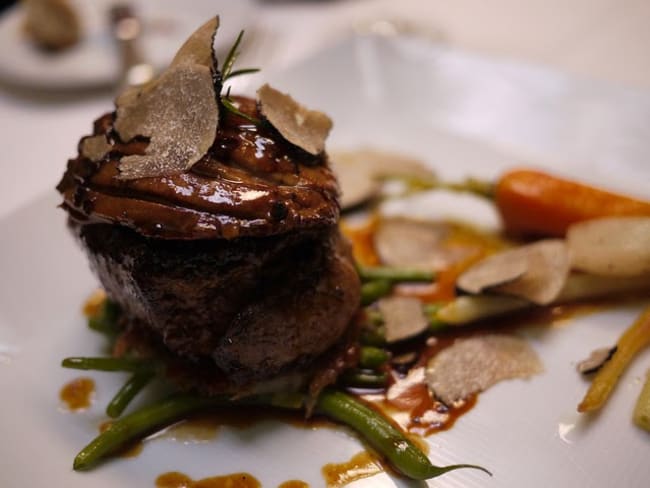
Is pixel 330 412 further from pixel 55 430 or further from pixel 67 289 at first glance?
pixel 67 289

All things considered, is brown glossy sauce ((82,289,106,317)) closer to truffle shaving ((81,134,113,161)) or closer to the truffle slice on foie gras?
the truffle slice on foie gras

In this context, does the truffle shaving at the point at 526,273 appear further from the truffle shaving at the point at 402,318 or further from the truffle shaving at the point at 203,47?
the truffle shaving at the point at 203,47

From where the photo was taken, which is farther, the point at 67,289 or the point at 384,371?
the point at 67,289

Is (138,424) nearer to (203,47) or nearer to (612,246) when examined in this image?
(203,47)

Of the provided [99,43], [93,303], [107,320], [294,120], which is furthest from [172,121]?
[99,43]

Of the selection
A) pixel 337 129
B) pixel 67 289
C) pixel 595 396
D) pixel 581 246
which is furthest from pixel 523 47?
pixel 67 289

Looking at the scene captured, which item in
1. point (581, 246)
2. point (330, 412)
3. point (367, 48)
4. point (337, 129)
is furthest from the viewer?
point (367, 48)
